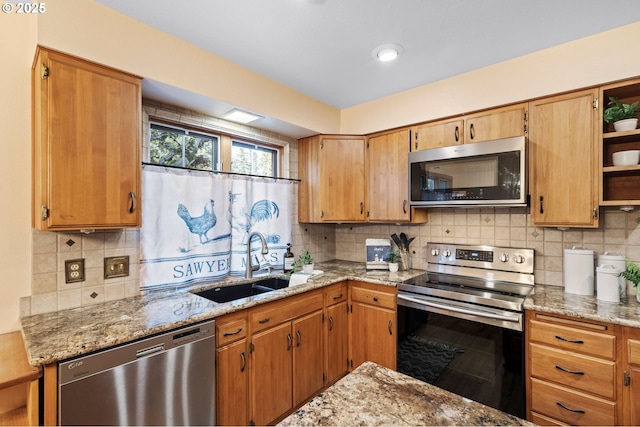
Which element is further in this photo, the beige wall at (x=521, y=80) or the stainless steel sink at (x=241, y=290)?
the stainless steel sink at (x=241, y=290)

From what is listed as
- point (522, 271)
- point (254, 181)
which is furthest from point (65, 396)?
point (522, 271)

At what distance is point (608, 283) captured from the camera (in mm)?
1748

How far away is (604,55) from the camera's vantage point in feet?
5.83

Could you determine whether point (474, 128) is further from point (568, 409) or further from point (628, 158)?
point (568, 409)

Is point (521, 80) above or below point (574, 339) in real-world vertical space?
above

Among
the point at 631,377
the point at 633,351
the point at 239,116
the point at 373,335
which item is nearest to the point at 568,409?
the point at 631,377

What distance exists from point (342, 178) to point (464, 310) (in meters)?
1.54

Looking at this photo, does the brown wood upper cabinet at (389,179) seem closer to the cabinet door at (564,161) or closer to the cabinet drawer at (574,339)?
the cabinet door at (564,161)

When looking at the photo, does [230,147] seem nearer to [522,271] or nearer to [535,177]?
[535,177]

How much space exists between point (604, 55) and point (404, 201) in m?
1.54

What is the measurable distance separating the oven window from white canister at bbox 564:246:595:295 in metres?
0.57

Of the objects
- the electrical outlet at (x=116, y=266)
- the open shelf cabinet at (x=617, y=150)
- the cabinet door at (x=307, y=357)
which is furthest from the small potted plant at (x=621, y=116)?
the electrical outlet at (x=116, y=266)

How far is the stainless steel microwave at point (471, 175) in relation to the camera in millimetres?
1982

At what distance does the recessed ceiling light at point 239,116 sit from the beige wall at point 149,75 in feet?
0.31
